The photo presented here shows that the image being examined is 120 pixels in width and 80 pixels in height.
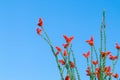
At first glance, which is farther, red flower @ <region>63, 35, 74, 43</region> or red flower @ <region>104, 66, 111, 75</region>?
red flower @ <region>63, 35, 74, 43</region>

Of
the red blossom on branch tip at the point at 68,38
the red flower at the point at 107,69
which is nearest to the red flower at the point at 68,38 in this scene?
the red blossom on branch tip at the point at 68,38

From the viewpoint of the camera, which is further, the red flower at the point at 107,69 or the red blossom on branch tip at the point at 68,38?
the red blossom on branch tip at the point at 68,38

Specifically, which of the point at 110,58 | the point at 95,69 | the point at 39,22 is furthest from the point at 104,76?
the point at 39,22

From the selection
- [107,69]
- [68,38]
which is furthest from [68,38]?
[107,69]

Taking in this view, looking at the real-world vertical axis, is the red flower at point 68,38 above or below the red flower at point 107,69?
above

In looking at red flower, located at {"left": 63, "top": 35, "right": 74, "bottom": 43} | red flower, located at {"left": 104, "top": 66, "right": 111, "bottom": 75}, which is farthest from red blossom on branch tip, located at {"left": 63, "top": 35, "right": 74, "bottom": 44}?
red flower, located at {"left": 104, "top": 66, "right": 111, "bottom": 75}

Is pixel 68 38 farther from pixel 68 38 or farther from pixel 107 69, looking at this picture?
pixel 107 69

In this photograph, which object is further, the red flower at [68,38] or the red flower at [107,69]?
the red flower at [68,38]

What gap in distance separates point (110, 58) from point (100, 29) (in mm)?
637

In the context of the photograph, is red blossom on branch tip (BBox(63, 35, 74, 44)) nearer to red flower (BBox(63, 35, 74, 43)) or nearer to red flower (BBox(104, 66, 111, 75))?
red flower (BBox(63, 35, 74, 43))

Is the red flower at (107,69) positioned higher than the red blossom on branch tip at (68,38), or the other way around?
the red blossom on branch tip at (68,38)

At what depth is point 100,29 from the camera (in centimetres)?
425

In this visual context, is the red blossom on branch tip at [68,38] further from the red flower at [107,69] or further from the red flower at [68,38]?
the red flower at [107,69]

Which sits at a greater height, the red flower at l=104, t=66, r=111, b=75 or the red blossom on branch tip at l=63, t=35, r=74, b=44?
the red blossom on branch tip at l=63, t=35, r=74, b=44
